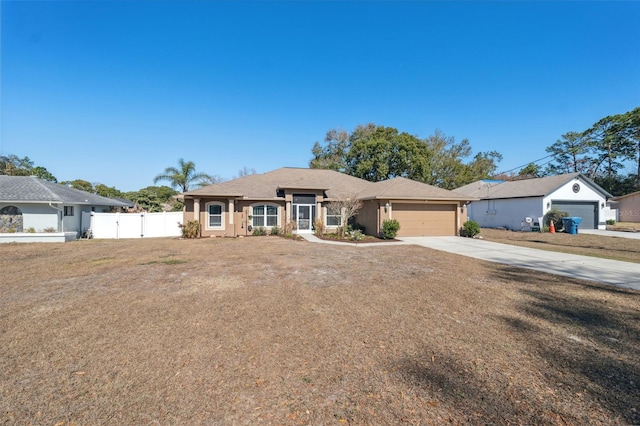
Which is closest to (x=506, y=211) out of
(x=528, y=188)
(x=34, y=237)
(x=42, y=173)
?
(x=528, y=188)

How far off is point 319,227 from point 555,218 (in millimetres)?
17314

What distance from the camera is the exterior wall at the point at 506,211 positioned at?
A: 21969mm

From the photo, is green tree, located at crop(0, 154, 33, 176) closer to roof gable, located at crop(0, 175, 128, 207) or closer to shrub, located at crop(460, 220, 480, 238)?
roof gable, located at crop(0, 175, 128, 207)

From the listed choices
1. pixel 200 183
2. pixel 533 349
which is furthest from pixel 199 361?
pixel 200 183

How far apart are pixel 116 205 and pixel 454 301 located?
80.2 feet

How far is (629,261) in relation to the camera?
31.8 feet

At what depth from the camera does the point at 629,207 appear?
29406 mm

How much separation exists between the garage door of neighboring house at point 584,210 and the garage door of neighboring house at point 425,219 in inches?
431

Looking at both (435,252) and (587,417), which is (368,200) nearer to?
(435,252)

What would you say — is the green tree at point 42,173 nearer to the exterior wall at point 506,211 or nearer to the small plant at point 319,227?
the small plant at point 319,227

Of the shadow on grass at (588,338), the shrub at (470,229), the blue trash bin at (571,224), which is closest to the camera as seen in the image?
the shadow on grass at (588,338)

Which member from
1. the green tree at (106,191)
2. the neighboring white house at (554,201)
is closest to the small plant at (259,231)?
the neighboring white house at (554,201)

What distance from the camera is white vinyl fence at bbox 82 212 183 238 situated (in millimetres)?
17797

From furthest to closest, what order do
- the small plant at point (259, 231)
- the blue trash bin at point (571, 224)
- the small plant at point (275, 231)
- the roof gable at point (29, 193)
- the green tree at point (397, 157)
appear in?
the green tree at point (397, 157), the blue trash bin at point (571, 224), the small plant at point (275, 231), the small plant at point (259, 231), the roof gable at point (29, 193)
